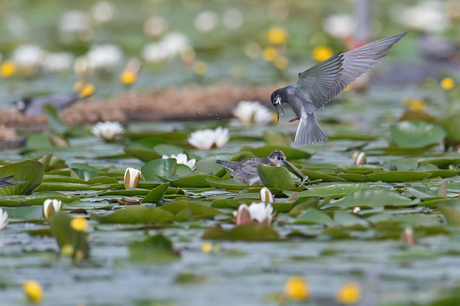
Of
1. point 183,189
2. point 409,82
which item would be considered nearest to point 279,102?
point 183,189

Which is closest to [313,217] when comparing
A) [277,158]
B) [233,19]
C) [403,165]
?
[277,158]

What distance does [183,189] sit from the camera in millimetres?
4102

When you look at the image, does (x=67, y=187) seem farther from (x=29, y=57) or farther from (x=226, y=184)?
(x=29, y=57)

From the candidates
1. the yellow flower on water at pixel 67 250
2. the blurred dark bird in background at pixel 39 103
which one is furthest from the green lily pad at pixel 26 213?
the blurred dark bird in background at pixel 39 103

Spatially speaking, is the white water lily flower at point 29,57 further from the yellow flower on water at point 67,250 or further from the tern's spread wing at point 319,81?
the yellow flower on water at point 67,250

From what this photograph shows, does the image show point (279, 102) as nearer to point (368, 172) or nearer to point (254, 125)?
point (368, 172)

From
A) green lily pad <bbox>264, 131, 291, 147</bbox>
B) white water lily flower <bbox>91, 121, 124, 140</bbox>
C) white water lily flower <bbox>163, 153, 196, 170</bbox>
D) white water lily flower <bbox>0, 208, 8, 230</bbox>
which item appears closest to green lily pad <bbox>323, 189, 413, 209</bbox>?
white water lily flower <bbox>163, 153, 196, 170</bbox>

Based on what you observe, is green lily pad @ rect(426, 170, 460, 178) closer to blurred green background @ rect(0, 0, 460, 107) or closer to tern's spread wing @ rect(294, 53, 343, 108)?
tern's spread wing @ rect(294, 53, 343, 108)

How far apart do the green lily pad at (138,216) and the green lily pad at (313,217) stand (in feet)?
1.98

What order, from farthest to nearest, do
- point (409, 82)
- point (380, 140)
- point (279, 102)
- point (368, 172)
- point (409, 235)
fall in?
1. point (409, 82)
2. point (380, 140)
3. point (368, 172)
4. point (279, 102)
5. point (409, 235)

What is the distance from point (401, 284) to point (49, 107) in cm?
483

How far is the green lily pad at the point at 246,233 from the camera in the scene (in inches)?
114

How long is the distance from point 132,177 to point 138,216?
747 millimetres

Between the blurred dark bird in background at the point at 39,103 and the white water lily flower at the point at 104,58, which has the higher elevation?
the white water lily flower at the point at 104,58
